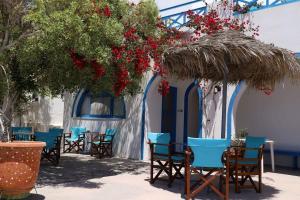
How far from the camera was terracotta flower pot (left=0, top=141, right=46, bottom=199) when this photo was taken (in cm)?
588

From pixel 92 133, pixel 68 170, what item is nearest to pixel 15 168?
pixel 68 170

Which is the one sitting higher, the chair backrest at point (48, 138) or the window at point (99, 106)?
the window at point (99, 106)

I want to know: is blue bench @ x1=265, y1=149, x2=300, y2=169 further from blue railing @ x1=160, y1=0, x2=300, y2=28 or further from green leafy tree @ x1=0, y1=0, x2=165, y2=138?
green leafy tree @ x1=0, y1=0, x2=165, y2=138

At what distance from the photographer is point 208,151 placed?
618cm

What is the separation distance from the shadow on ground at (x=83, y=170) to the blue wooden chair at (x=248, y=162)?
8.59 ft

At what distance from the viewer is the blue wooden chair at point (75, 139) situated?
14156 mm

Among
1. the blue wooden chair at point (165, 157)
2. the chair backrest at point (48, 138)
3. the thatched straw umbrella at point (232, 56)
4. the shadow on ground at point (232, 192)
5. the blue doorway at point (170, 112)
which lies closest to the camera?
the thatched straw umbrella at point (232, 56)

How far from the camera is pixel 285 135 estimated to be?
38.0 feet

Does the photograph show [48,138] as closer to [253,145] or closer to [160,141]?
[160,141]

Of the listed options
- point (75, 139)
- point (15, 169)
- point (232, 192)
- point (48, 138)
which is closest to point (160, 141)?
point (232, 192)

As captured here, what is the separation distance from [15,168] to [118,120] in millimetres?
7368

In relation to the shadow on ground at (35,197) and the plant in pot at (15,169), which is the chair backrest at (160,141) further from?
the plant in pot at (15,169)

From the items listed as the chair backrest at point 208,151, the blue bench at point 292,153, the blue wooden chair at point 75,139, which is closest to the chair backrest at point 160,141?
the chair backrest at point 208,151

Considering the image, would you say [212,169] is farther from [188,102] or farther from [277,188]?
[188,102]
